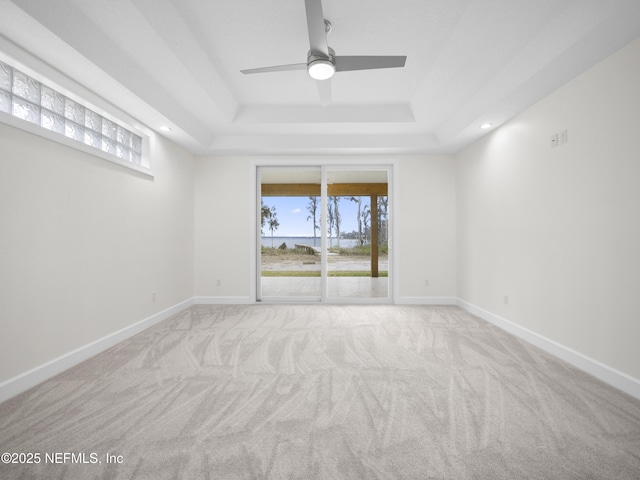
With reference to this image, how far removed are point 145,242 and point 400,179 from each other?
149 inches

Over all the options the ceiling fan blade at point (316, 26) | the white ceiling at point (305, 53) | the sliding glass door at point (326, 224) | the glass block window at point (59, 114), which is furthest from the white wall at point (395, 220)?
the ceiling fan blade at point (316, 26)

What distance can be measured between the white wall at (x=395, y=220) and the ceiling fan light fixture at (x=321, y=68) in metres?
2.63

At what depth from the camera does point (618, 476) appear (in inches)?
54.3

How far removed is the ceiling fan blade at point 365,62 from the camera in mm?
2260

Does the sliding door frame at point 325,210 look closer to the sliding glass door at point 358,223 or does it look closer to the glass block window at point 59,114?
the sliding glass door at point 358,223

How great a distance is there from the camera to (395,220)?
5.00m

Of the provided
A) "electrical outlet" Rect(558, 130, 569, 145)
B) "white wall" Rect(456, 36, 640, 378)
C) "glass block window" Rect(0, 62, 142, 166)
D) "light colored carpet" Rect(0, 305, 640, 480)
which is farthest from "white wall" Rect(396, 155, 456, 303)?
"glass block window" Rect(0, 62, 142, 166)

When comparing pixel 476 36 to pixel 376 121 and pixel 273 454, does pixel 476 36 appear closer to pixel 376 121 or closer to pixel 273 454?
pixel 376 121

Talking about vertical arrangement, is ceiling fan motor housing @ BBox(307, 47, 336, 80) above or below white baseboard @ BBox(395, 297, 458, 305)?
above

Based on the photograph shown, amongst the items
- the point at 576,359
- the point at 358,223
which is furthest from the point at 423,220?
the point at 576,359

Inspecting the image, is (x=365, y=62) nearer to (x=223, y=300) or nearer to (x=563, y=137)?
(x=563, y=137)

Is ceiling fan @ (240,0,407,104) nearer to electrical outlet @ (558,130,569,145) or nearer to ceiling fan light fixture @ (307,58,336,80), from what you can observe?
ceiling fan light fixture @ (307,58,336,80)

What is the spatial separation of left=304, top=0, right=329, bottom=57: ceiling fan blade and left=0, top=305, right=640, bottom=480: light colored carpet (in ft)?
7.97

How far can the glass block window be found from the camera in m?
2.17
